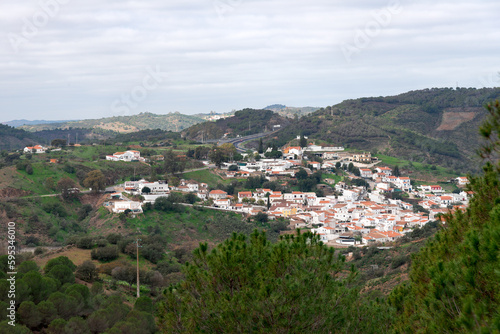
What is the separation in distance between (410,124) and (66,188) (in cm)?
6943

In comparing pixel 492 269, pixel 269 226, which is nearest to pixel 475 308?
pixel 492 269

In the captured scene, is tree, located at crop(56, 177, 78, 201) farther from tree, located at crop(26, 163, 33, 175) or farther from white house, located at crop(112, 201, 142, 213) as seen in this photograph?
white house, located at crop(112, 201, 142, 213)

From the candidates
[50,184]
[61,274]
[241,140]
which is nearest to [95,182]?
[50,184]

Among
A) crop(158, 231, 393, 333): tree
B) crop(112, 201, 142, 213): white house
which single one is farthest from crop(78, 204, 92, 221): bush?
crop(158, 231, 393, 333): tree

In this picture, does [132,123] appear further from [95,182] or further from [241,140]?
[95,182]

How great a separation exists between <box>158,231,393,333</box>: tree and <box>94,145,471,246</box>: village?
29.8m

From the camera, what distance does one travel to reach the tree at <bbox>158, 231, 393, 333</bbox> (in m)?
6.38

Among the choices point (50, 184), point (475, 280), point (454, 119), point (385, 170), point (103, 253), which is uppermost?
point (454, 119)

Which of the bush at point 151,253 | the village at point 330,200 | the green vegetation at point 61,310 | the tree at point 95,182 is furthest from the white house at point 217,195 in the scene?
the green vegetation at point 61,310

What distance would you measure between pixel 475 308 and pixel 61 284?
42.3 feet

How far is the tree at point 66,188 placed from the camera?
42.3 metres

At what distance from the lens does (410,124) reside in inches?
3625

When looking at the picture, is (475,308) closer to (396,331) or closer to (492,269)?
(492,269)

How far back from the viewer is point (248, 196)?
160ft
